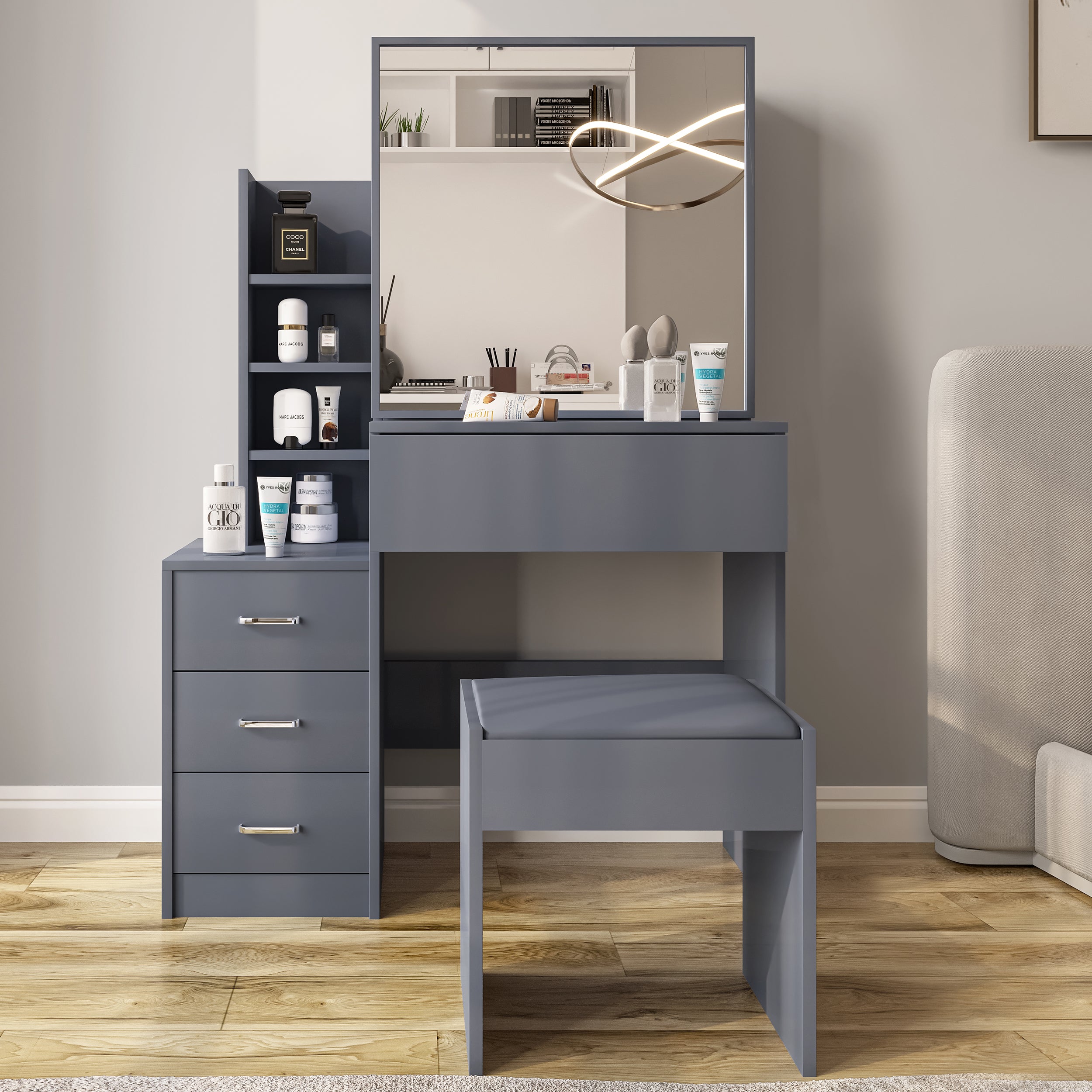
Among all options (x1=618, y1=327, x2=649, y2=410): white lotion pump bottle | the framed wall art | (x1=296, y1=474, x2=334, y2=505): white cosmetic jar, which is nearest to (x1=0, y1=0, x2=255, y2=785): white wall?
(x1=296, y1=474, x2=334, y2=505): white cosmetic jar

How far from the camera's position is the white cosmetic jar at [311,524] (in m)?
2.15

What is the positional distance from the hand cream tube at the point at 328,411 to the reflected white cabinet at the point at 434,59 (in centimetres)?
67

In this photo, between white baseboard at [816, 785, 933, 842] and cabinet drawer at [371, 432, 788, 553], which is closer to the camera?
cabinet drawer at [371, 432, 788, 553]

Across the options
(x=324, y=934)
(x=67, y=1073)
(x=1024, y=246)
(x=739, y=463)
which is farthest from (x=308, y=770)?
(x=1024, y=246)

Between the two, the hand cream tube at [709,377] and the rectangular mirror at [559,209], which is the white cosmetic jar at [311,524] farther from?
the hand cream tube at [709,377]

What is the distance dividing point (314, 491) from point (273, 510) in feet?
0.67

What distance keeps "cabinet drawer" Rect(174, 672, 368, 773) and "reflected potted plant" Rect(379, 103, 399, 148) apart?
42.8 inches

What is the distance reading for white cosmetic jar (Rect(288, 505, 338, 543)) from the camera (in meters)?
2.15

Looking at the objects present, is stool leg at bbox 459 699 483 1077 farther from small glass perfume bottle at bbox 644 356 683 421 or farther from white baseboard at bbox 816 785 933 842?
white baseboard at bbox 816 785 933 842

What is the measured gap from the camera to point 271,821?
190cm

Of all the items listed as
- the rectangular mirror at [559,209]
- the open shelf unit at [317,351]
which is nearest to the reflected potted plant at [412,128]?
the rectangular mirror at [559,209]

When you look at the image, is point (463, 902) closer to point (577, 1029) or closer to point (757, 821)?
point (577, 1029)

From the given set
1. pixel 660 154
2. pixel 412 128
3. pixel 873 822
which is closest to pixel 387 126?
pixel 412 128

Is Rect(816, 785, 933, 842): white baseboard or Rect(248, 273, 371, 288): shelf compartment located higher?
Rect(248, 273, 371, 288): shelf compartment
